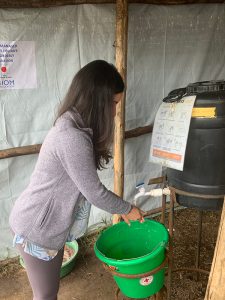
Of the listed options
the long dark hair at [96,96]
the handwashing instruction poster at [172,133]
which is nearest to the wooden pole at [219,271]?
the long dark hair at [96,96]

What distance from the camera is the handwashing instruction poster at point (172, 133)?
1898 millimetres

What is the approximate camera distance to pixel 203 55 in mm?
3432

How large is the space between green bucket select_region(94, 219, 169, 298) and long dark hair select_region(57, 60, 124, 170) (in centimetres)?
64

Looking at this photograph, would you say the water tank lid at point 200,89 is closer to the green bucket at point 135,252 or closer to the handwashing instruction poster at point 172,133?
the handwashing instruction poster at point 172,133

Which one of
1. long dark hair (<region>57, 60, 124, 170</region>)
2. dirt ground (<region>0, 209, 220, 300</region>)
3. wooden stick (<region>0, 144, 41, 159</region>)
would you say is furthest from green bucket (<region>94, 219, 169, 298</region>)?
wooden stick (<region>0, 144, 41, 159</region>)

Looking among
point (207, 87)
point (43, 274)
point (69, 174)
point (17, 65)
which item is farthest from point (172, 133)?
point (17, 65)

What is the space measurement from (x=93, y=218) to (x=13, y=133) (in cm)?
121

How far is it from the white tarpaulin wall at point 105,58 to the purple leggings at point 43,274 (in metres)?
1.23

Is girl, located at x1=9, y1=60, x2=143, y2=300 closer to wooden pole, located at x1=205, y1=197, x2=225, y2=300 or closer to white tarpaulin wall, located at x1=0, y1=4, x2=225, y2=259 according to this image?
wooden pole, located at x1=205, y1=197, x2=225, y2=300

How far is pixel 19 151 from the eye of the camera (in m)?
2.66

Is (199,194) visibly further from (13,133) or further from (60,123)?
(13,133)

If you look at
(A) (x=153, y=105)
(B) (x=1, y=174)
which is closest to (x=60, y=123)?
(B) (x=1, y=174)

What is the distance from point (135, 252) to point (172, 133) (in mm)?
778

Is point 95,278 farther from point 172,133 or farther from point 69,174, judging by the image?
point 69,174
